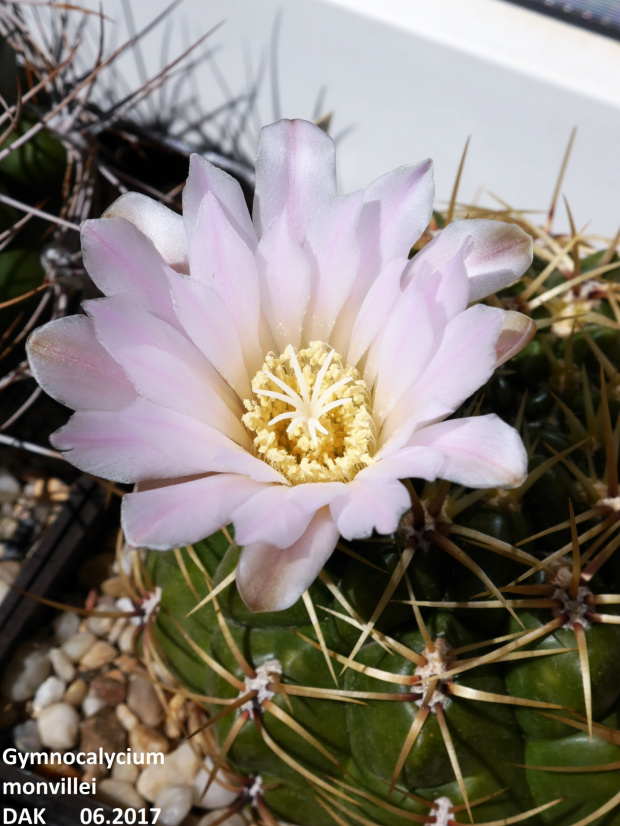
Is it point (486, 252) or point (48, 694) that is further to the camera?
point (48, 694)

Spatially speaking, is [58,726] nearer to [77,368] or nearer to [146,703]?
[146,703]

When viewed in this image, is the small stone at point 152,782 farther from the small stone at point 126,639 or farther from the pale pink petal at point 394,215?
the pale pink petal at point 394,215

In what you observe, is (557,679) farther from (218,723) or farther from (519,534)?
(218,723)

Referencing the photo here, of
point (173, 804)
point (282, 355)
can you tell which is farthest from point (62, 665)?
point (282, 355)

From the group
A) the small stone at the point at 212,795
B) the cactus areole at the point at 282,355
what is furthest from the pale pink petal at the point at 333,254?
the small stone at the point at 212,795

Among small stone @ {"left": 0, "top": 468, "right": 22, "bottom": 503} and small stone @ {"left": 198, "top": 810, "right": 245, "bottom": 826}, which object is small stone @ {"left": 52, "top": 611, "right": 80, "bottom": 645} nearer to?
small stone @ {"left": 0, "top": 468, "right": 22, "bottom": 503}
